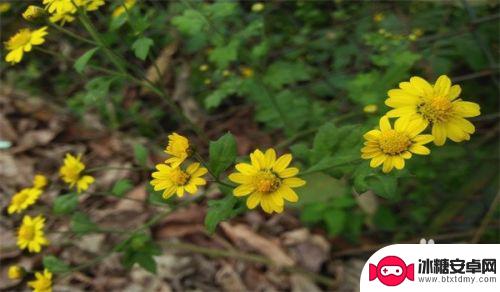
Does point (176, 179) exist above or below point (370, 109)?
below

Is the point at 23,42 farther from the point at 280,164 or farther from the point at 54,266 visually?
the point at 280,164

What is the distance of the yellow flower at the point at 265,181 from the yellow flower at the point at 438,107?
0.89ft

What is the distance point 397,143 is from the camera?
1.22 m

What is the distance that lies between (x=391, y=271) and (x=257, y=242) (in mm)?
1344

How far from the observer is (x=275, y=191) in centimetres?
130

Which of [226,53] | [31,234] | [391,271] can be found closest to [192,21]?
[226,53]

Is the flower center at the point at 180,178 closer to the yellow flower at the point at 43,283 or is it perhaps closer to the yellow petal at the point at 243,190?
the yellow petal at the point at 243,190

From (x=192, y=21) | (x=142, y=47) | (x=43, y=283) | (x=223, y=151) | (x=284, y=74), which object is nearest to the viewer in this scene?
(x=223, y=151)

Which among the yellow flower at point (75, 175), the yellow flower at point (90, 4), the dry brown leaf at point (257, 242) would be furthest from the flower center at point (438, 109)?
the dry brown leaf at point (257, 242)

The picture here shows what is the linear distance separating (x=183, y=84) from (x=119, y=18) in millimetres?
1322

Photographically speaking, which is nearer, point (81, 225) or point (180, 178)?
point (180, 178)

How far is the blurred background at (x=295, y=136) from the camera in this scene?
7.32 feet

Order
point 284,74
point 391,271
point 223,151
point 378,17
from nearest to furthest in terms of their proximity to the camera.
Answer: point 391,271 → point 223,151 → point 284,74 → point 378,17

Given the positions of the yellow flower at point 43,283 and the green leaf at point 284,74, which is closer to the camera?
the yellow flower at point 43,283
